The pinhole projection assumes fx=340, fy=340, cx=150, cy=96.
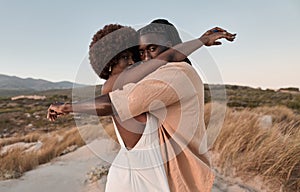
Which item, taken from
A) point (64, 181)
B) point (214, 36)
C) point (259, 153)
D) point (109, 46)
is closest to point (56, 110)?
point (109, 46)

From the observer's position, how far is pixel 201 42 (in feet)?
3.99

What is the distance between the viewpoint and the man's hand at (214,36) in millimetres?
1213

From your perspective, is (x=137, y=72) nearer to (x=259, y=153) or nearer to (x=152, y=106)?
(x=152, y=106)

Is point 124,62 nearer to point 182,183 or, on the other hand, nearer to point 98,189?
point 182,183

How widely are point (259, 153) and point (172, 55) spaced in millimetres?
Result: 3435

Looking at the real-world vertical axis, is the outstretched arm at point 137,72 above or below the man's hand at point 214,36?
below

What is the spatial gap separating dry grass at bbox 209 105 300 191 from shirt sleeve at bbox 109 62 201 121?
308 centimetres

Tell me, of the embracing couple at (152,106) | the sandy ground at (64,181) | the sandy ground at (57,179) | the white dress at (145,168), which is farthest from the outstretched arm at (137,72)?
the sandy ground at (57,179)

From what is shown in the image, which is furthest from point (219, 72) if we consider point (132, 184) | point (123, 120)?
point (132, 184)

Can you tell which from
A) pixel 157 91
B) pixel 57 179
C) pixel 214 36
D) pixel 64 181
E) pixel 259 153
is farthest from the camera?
pixel 57 179

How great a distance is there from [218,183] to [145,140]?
328 centimetres

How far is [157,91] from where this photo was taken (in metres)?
1.09

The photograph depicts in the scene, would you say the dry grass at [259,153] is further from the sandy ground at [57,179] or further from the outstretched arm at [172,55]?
the outstretched arm at [172,55]

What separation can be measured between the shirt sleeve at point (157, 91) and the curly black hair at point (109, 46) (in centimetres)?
17
